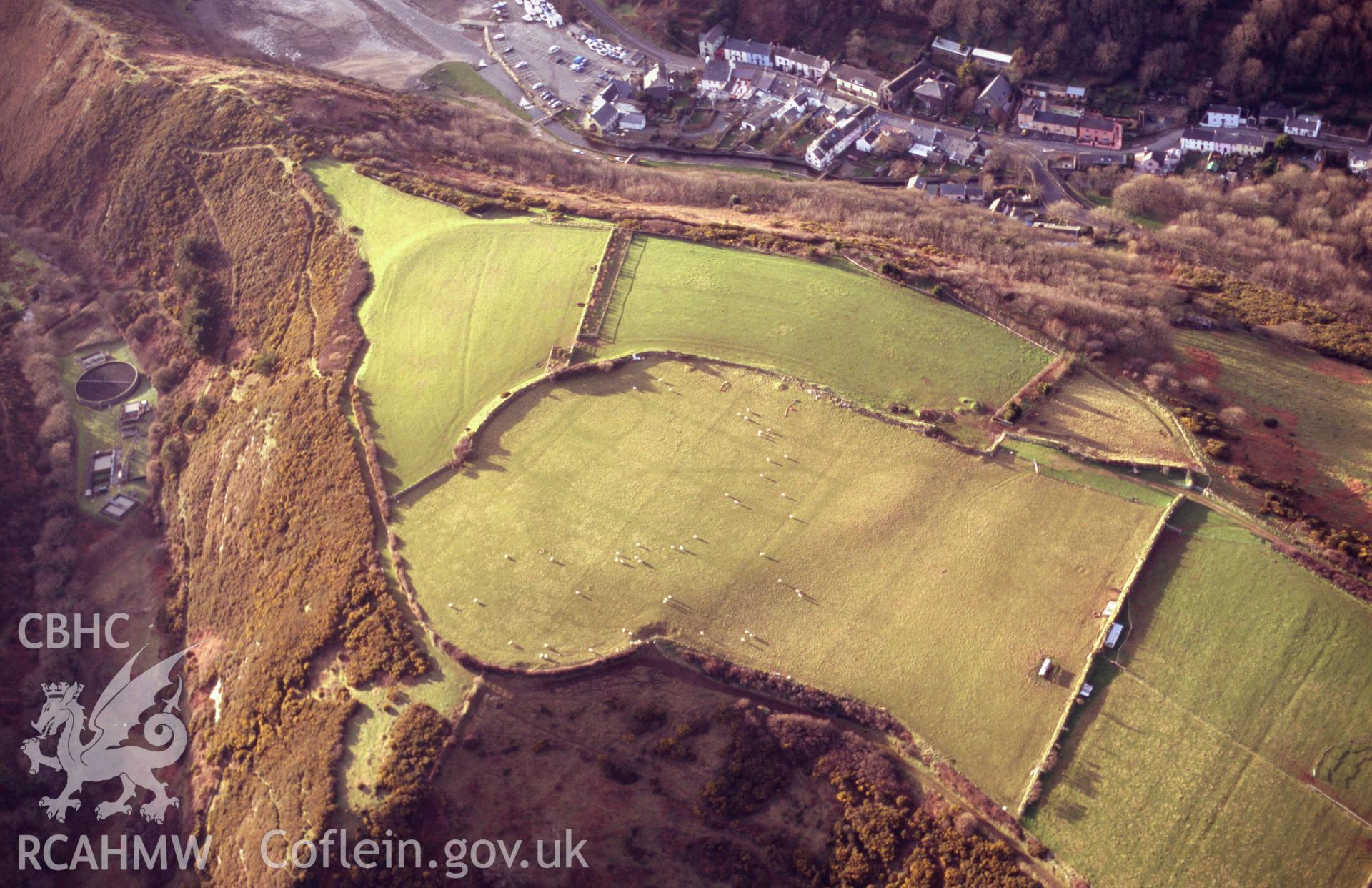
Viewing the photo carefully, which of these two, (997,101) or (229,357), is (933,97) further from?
(229,357)

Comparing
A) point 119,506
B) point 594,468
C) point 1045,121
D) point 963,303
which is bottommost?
point 119,506

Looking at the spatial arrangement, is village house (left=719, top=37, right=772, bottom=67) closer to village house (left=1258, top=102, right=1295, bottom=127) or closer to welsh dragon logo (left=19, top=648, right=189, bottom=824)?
village house (left=1258, top=102, right=1295, bottom=127)

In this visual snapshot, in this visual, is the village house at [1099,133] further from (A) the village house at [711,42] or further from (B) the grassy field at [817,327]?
(B) the grassy field at [817,327]

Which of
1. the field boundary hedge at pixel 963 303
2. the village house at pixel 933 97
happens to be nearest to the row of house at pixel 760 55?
the village house at pixel 933 97

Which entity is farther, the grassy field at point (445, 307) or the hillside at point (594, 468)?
the grassy field at point (445, 307)

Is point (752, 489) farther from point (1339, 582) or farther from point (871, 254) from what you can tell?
point (1339, 582)

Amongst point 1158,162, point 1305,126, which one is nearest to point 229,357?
point 1158,162
